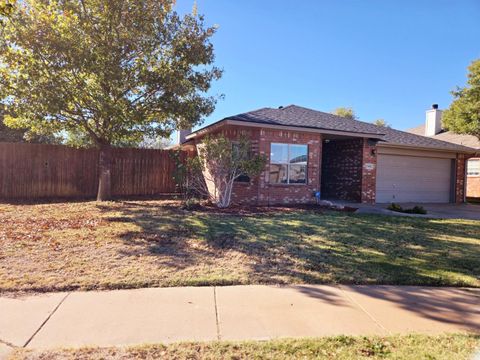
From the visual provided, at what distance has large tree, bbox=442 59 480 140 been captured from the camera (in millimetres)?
14953

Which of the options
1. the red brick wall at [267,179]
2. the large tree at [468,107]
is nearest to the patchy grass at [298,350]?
the red brick wall at [267,179]

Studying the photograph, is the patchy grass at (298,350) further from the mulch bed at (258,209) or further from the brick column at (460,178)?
the brick column at (460,178)

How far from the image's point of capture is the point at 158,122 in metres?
12.0

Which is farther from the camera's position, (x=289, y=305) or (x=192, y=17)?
(x=192, y=17)

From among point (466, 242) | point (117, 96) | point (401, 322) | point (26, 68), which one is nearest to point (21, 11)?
point (26, 68)

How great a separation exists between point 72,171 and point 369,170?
467 inches

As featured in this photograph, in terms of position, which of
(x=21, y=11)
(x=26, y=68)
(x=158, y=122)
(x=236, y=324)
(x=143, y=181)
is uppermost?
(x=21, y=11)

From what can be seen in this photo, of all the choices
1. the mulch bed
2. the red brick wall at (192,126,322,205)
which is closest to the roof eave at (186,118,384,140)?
the red brick wall at (192,126,322,205)

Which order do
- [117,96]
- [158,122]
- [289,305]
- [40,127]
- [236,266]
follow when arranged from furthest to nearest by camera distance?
1. [158,122]
2. [40,127]
3. [117,96]
4. [236,266]
5. [289,305]

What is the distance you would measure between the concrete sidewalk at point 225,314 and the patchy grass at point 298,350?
15 cm

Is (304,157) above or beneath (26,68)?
beneath

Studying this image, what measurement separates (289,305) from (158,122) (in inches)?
374

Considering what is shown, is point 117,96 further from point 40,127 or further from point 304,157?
point 304,157

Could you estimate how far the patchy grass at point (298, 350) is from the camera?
109 inches
